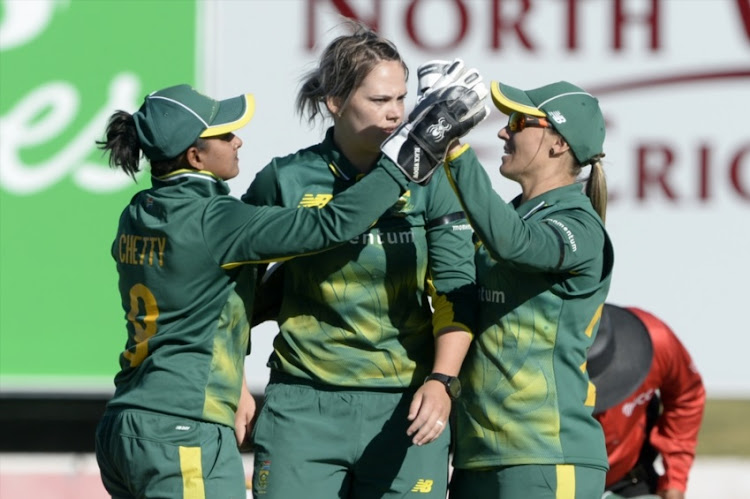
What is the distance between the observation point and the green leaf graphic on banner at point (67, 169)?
19.0 feet

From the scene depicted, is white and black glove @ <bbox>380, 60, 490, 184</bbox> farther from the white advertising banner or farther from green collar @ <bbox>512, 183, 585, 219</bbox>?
the white advertising banner

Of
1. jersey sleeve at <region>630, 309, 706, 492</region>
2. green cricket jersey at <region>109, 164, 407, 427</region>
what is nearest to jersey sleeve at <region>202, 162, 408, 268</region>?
green cricket jersey at <region>109, 164, 407, 427</region>

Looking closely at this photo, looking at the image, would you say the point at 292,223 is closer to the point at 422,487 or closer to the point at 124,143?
the point at 124,143

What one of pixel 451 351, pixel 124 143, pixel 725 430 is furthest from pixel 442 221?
pixel 725 430

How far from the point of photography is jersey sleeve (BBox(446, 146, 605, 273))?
2.76 m

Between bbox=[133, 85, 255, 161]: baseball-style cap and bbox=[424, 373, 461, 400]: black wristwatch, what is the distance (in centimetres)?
74

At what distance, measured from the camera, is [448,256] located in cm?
310

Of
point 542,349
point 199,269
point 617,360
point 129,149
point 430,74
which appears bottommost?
point 617,360

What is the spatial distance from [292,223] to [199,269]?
0.78 feet

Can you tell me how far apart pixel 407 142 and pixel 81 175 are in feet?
10.8

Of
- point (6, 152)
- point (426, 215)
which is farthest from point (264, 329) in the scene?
point (426, 215)

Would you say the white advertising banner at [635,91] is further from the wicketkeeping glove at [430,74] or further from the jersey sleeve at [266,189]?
the wicketkeeping glove at [430,74]

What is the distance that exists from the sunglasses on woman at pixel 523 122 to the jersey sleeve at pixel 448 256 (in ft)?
0.77

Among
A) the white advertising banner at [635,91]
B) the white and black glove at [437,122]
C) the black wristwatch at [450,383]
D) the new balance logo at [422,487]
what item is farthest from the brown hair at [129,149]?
the white advertising banner at [635,91]
